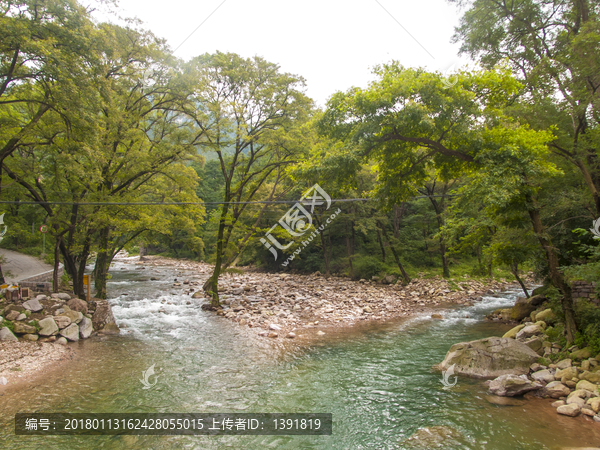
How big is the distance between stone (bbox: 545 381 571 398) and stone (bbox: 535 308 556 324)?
3.70 m

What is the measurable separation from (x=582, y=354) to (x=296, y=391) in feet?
18.8

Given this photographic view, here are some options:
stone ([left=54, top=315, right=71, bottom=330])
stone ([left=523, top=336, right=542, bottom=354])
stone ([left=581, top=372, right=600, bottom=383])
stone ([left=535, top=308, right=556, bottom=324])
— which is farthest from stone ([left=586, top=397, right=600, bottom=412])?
stone ([left=54, top=315, right=71, bottom=330])

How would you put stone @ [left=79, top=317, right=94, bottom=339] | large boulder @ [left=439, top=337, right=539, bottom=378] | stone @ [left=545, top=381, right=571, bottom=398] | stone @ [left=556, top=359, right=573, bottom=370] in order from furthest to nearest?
1. stone @ [left=79, top=317, right=94, bottom=339]
2. large boulder @ [left=439, top=337, right=539, bottom=378]
3. stone @ [left=556, top=359, right=573, bottom=370]
4. stone @ [left=545, top=381, right=571, bottom=398]

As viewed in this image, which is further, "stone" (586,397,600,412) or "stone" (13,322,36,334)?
"stone" (13,322,36,334)

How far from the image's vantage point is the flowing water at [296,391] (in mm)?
4488

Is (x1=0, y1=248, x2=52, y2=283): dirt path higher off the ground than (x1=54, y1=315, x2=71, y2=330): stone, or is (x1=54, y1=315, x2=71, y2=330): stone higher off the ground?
(x1=0, y1=248, x2=52, y2=283): dirt path

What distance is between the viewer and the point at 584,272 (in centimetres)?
574

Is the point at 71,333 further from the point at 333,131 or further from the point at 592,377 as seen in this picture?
the point at 592,377

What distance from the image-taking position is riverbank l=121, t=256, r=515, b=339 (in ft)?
37.0

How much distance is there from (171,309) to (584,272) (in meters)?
12.7

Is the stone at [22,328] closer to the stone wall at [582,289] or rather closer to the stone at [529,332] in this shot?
the stone at [529,332]

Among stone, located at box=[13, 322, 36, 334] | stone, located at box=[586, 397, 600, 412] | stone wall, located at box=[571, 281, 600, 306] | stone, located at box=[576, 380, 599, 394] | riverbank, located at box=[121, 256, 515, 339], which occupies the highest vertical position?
stone wall, located at box=[571, 281, 600, 306]

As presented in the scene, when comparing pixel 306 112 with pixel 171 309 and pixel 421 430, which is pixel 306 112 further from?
pixel 421 430

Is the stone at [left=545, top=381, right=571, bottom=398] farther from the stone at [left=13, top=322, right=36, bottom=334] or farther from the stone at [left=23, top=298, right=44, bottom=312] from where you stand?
the stone at [left=23, top=298, right=44, bottom=312]
